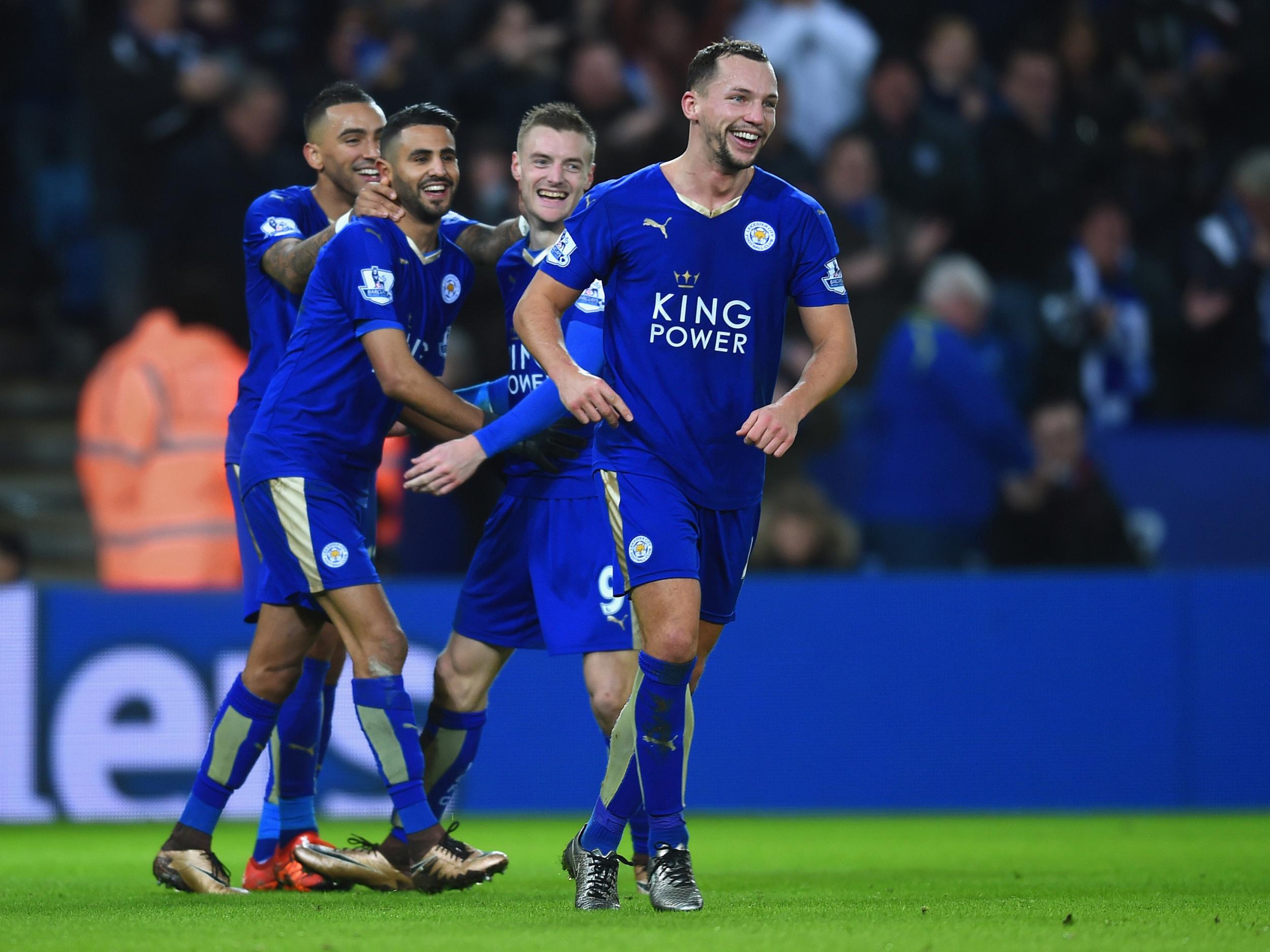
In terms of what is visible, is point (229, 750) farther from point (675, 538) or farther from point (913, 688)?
point (913, 688)

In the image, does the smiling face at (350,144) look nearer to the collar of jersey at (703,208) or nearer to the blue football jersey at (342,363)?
the blue football jersey at (342,363)

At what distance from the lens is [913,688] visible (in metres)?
9.49

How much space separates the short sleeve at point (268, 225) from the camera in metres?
6.30

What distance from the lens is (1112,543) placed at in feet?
33.8

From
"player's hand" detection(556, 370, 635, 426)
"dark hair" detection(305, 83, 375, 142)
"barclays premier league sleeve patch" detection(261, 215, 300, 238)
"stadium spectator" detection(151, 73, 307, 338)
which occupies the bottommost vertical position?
"player's hand" detection(556, 370, 635, 426)

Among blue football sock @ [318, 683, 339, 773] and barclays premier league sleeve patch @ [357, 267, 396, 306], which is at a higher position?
barclays premier league sleeve patch @ [357, 267, 396, 306]

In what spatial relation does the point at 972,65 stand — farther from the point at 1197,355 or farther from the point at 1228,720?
the point at 1228,720

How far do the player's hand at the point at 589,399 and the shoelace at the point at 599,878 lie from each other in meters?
1.25

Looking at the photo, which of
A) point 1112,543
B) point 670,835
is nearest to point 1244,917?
point 670,835

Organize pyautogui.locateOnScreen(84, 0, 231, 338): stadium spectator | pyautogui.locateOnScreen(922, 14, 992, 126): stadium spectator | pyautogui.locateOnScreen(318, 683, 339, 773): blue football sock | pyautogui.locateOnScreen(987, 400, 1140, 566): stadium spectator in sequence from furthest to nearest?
pyautogui.locateOnScreen(922, 14, 992, 126): stadium spectator → pyautogui.locateOnScreen(84, 0, 231, 338): stadium spectator → pyautogui.locateOnScreen(987, 400, 1140, 566): stadium spectator → pyautogui.locateOnScreen(318, 683, 339, 773): blue football sock

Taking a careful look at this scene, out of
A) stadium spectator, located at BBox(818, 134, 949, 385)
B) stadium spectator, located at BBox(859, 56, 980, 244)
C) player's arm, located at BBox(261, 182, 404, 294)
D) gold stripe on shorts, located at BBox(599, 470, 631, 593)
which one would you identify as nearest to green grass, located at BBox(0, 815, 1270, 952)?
gold stripe on shorts, located at BBox(599, 470, 631, 593)

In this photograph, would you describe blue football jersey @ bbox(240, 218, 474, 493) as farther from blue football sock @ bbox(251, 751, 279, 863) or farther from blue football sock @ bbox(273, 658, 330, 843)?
blue football sock @ bbox(251, 751, 279, 863)

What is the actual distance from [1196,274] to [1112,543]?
2.39m

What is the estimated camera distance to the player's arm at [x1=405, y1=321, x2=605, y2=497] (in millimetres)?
5559
